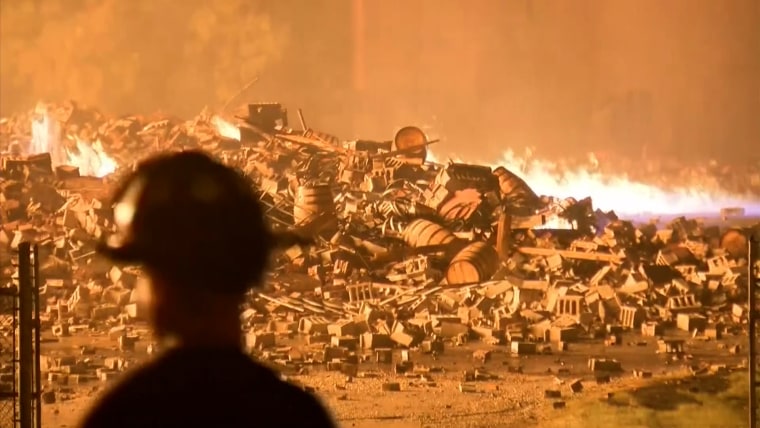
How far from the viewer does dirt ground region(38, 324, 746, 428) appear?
3.96 m

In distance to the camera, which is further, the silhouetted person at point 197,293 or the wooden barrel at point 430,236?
the wooden barrel at point 430,236

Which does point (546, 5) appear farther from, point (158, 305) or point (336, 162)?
point (158, 305)

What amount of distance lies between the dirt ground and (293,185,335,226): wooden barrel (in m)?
0.61

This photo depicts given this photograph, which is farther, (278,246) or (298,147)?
(298,147)

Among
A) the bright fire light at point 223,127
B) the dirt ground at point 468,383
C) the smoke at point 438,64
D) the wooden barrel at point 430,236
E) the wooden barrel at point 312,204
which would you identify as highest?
the smoke at point 438,64

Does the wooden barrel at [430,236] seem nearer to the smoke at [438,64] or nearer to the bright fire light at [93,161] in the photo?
the smoke at [438,64]

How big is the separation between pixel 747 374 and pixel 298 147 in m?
2.03

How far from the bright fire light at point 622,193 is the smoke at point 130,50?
0.92 metres

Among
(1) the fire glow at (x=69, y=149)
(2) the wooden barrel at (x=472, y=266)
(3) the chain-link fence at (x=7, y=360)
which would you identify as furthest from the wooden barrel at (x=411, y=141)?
(3) the chain-link fence at (x=7, y=360)

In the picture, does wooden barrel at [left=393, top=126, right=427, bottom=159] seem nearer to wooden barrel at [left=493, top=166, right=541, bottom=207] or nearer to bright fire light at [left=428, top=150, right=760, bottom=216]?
bright fire light at [left=428, top=150, right=760, bottom=216]

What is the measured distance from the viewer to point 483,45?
421 centimetres

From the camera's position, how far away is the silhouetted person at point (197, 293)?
0.80 meters

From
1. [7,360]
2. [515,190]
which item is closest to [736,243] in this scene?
[515,190]

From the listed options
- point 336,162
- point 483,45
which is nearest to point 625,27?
point 483,45
